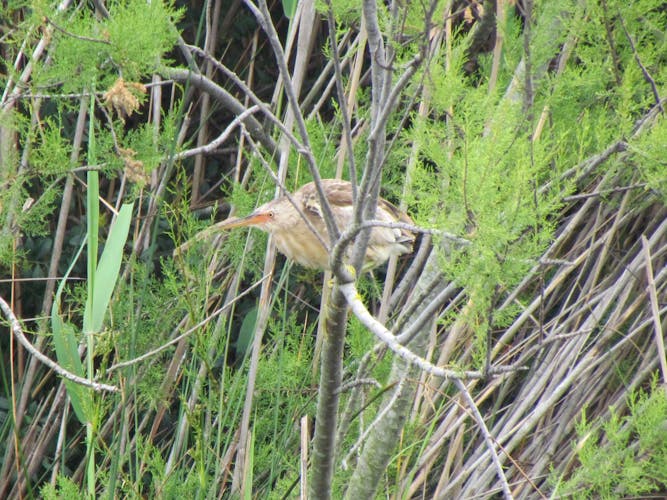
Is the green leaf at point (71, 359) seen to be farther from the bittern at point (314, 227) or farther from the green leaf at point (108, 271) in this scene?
the bittern at point (314, 227)

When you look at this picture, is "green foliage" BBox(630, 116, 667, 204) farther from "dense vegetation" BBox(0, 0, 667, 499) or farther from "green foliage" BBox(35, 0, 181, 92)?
"green foliage" BBox(35, 0, 181, 92)

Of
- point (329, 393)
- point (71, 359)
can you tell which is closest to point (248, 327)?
point (71, 359)

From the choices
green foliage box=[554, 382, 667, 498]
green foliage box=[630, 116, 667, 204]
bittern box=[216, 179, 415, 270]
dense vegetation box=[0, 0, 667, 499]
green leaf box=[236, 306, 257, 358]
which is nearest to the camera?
dense vegetation box=[0, 0, 667, 499]

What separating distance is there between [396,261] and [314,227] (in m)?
0.22

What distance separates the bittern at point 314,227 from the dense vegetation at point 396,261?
0.05 meters

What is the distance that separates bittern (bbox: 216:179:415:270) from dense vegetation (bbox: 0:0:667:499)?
0.18 feet

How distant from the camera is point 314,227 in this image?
7.30 feet

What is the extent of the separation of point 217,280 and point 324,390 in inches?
53.2

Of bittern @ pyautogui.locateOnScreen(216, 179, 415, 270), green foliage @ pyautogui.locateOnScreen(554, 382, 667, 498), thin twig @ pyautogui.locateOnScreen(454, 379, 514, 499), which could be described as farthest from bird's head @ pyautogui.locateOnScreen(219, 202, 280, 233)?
thin twig @ pyautogui.locateOnScreen(454, 379, 514, 499)

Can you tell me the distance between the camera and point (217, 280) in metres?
2.90

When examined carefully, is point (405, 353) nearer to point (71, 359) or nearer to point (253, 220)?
point (71, 359)

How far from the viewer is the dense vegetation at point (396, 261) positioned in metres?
1.46

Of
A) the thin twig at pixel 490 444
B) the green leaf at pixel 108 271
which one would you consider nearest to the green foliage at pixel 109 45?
the green leaf at pixel 108 271

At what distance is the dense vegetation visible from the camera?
57.6 inches
